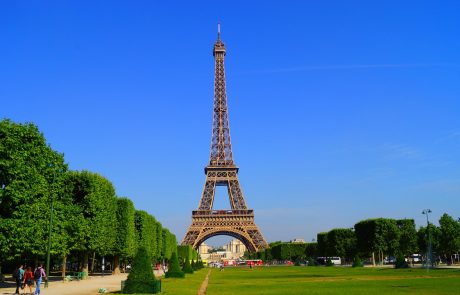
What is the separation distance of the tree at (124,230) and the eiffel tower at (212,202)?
55700 millimetres

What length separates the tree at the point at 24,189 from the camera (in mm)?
36250

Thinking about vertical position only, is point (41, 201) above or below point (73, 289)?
above

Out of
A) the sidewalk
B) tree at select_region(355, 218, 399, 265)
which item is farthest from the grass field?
tree at select_region(355, 218, 399, 265)

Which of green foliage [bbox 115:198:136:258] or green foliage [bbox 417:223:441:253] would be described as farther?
green foliage [bbox 417:223:441:253]

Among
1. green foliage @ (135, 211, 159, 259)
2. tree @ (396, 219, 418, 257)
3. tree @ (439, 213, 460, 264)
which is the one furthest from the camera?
tree @ (396, 219, 418, 257)

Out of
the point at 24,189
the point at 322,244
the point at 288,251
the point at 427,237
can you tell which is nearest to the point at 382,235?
the point at 427,237

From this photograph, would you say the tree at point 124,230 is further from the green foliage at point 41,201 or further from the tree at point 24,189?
the tree at point 24,189

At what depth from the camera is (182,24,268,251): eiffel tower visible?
12250cm

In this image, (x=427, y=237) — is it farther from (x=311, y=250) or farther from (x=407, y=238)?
(x=311, y=250)

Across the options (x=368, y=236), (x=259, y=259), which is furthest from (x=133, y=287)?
(x=259, y=259)

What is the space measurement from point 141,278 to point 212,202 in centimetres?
9415

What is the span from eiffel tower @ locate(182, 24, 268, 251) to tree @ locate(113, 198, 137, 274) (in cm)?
5570

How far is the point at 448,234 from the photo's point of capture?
82.1m

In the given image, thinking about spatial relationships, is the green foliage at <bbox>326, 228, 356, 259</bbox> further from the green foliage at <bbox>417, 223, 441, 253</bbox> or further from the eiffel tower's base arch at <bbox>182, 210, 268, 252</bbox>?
the eiffel tower's base arch at <bbox>182, 210, 268, 252</bbox>
